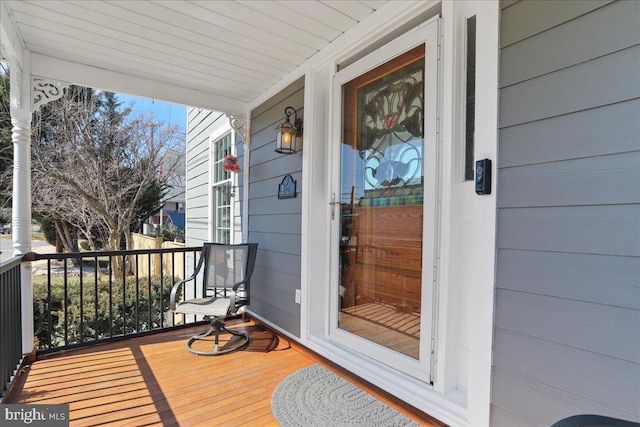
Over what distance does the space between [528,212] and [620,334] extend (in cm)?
49

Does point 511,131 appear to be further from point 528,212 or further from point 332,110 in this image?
point 332,110

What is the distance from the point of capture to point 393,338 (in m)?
2.03

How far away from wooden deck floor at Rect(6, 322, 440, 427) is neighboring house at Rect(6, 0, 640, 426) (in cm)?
37

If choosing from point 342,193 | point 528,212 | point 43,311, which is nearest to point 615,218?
point 528,212

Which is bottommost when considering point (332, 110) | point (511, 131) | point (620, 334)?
point (620, 334)

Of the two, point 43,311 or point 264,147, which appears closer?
point 264,147

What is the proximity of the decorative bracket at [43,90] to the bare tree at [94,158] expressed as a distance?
12.3 feet

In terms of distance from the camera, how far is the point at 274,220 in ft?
10.3

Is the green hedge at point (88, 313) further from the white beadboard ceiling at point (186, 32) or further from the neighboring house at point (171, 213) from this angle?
the neighboring house at point (171, 213)

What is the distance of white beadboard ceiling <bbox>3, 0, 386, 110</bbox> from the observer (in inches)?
77.9

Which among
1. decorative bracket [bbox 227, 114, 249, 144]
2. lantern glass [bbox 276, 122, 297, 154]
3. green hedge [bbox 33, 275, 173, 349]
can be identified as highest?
decorative bracket [bbox 227, 114, 249, 144]

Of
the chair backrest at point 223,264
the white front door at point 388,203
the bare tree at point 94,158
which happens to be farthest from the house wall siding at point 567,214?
the bare tree at point 94,158

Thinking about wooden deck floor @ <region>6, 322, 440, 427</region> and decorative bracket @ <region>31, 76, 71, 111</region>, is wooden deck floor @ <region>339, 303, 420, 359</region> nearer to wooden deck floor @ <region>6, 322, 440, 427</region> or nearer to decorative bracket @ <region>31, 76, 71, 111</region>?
wooden deck floor @ <region>6, 322, 440, 427</region>

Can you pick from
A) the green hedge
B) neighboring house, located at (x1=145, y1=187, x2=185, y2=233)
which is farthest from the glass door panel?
neighboring house, located at (x1=145, y1=187, x2=185, y2=233)
